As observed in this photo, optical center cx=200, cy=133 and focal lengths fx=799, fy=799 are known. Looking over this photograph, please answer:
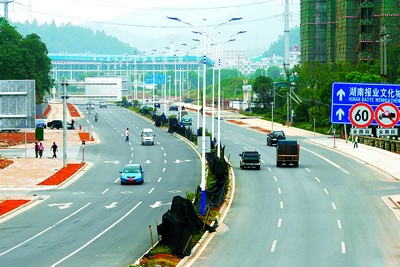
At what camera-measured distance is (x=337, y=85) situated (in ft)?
143

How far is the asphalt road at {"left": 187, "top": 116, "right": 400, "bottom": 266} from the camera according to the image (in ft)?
111

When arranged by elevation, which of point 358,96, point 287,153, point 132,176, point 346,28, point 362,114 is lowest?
point 132,176

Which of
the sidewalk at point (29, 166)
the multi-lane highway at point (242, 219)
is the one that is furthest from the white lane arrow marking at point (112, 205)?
the sidewalk at point (29, 166)

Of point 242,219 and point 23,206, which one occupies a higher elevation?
point 242,219

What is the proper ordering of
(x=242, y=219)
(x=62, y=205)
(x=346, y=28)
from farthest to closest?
(x=346, y=28), (x=62, y=205), (x=242, y=219)

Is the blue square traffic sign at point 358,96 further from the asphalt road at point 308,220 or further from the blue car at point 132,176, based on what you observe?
the blue car at point 132,176

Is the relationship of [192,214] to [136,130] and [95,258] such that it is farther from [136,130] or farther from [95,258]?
[136,130]

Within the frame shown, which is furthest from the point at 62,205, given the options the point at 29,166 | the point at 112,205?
the point at 29,166

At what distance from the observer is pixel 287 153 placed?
70812mm

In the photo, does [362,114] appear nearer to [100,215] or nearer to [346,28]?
[100,215]

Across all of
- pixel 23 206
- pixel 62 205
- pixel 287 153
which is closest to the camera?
pixel 23 206

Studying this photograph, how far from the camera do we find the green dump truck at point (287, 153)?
7006 centimetres

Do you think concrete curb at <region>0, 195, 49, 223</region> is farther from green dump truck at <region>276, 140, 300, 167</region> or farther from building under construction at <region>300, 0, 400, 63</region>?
building under construction at <region>300, 0, 400, 63</region>

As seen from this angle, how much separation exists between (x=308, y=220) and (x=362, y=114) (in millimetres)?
11977
